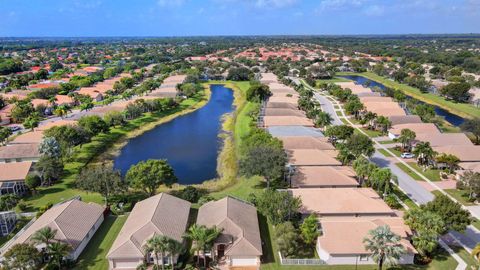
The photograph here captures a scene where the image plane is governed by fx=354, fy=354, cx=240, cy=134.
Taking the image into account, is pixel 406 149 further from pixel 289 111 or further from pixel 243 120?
pixel 243 120

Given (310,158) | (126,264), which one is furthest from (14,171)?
(310,158)

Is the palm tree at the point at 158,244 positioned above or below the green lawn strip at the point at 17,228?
above

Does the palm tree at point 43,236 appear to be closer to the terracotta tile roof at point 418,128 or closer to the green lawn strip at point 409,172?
the green lawn strip at point 409,172

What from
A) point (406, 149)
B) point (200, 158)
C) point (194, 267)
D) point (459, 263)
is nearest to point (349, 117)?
point (406, 149)

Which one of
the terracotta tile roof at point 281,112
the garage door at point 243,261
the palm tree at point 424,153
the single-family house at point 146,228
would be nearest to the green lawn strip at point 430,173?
the palm tree at point 424,153

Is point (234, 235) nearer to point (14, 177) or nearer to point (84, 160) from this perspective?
point (14, 177)

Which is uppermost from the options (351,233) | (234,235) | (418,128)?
(418,128)

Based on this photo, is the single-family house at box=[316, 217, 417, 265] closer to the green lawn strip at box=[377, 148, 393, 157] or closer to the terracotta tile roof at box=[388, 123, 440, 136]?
the green lawn strip at box=[377, 148, 393, 157]
